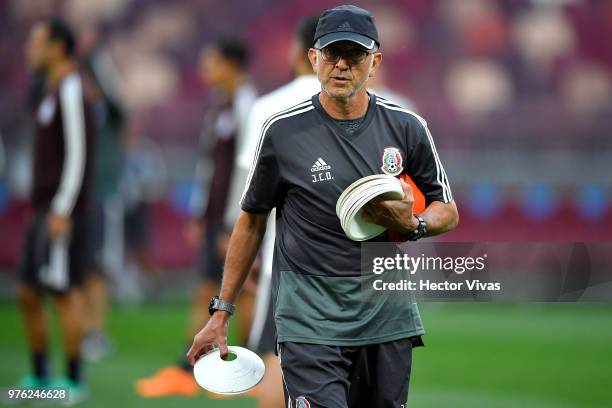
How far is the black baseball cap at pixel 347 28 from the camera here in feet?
14.9

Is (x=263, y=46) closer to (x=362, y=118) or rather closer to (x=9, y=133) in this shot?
(x=9, y=133)

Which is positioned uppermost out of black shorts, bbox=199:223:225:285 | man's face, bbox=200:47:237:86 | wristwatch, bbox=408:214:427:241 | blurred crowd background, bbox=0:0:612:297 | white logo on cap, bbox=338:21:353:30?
blurred crowd background, bbox=0:0:612:297

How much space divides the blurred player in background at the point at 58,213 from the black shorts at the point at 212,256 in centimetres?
125

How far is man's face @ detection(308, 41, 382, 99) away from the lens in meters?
4.58

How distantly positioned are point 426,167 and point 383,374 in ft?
2.87

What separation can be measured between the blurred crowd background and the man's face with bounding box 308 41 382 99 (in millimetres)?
9454

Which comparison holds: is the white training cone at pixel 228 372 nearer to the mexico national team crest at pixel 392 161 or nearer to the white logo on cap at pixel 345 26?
the mexico national team crest at pixel 392 161

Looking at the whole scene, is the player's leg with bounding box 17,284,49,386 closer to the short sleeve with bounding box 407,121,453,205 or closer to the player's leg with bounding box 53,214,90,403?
the player's leg with bounding box 53,214,90,403

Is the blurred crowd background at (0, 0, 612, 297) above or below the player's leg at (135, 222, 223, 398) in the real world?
above

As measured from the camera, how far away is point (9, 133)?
18625 millimetres

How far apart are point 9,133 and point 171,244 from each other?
3.23 meters

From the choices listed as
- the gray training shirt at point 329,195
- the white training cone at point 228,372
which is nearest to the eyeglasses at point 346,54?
the gray training shirt at point 329,195

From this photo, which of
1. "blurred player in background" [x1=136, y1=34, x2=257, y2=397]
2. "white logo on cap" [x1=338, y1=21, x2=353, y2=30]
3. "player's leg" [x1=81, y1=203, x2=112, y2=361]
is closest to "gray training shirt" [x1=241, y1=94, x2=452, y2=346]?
"white logo on cap" [x1=338, y1=21, x2=353, y2=30]

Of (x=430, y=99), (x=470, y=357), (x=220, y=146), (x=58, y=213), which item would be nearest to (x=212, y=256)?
(x=220, y=146)
